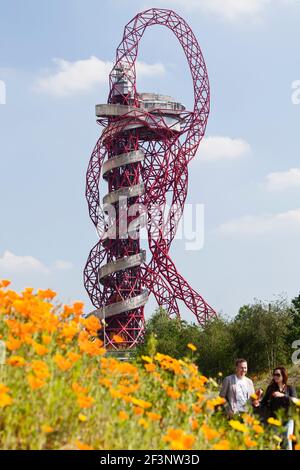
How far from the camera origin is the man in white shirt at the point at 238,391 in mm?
7562

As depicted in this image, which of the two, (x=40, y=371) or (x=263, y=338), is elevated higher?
(x=263, y=338)

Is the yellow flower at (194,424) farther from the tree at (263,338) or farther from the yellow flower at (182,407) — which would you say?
the tree at (263,338)

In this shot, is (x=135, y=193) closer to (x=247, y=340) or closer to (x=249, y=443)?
(x=247, y=340)

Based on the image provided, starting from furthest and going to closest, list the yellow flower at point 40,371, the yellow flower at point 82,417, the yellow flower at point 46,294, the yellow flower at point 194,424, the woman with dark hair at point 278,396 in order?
1. the woman with dark hair at point 278,396
2. the yellow flower at point 46,294
3. the yellow flower at point 194,424
4. the yellow flower at point 82,417
5. the yellow flower at point 40,371

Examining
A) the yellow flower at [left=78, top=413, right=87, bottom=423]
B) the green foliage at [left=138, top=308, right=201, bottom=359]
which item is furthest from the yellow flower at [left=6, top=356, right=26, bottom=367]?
the green foliage at [left=138, top=308, right=201, bottom=359]

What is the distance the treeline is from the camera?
32.1 metres

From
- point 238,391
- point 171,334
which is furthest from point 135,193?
point 238,391

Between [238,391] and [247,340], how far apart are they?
25647 millimetres

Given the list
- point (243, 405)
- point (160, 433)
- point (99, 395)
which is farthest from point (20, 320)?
point (243, 405)

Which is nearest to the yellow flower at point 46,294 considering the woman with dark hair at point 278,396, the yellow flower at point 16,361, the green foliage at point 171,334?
the yellow flower at point 16,361

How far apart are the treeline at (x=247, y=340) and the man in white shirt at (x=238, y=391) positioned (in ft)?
77.7

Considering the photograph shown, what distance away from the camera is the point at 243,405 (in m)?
7.57

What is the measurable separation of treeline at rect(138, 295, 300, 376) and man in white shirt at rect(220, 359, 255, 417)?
23.7m

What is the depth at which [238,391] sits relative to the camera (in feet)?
24.9
